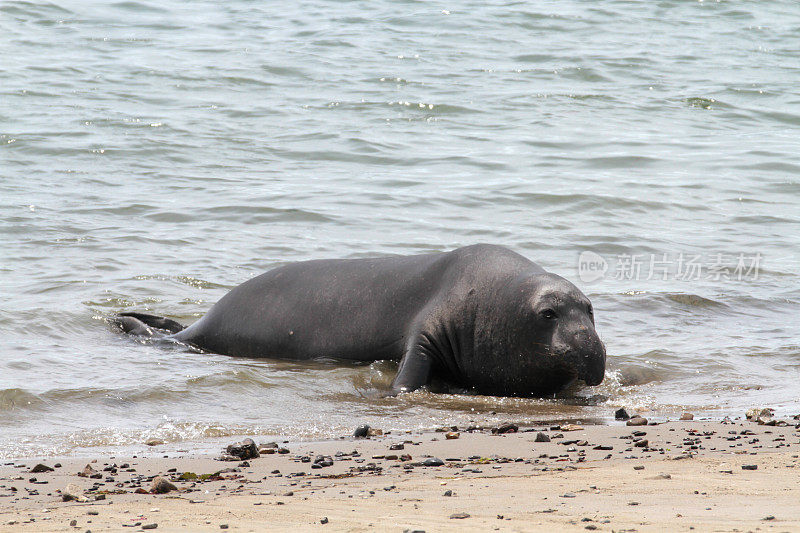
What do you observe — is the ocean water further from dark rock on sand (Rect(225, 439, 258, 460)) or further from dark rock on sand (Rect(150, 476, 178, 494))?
A: dark rock on sand (Rect(150, 476, 178, 494))

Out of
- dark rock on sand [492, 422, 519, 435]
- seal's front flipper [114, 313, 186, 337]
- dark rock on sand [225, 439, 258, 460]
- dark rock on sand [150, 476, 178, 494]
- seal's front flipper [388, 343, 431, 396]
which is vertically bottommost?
seal's front flipper [114, 313, 186, 337]

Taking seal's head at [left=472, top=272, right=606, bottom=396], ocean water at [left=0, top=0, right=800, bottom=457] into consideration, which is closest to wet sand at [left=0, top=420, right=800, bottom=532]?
ocean water at [left=0, top=0, right=800, bottom=457]

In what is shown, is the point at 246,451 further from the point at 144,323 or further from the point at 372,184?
the point at 372,184

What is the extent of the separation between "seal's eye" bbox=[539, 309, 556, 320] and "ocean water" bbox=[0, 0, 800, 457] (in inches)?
18.7

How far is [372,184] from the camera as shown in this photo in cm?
1314

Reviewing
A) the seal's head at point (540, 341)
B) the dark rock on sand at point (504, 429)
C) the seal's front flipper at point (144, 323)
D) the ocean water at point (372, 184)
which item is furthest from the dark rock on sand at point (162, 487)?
the seal's front flipper at point (144, 323)

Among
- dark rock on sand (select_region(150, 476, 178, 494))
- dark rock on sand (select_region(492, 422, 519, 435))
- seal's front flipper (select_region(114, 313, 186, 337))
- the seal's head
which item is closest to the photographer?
dark rock on sand (select_region(150, 476, 178, 494))

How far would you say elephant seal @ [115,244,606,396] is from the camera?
6039 mm

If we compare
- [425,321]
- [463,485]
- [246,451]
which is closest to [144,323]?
[425,321]

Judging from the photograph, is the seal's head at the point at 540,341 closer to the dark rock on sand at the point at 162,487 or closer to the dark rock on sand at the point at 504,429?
the dark rock on sand at the point at 504,429

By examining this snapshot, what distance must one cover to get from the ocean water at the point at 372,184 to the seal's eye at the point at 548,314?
48 centimetres

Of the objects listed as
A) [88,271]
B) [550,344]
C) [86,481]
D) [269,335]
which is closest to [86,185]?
[88,271]

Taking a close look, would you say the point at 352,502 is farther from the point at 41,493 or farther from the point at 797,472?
the point at 797,472

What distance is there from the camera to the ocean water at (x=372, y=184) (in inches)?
239
